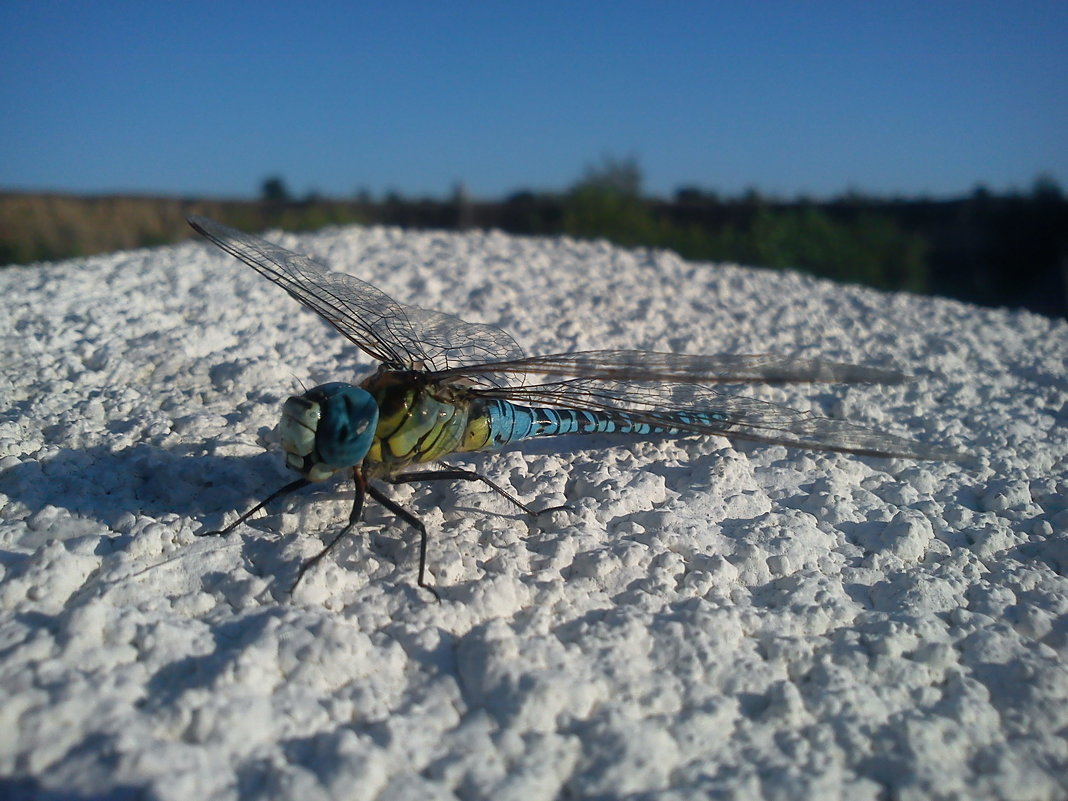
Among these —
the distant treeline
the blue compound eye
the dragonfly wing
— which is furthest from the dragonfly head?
the distant treeline

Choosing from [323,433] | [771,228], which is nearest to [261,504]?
[323,433]

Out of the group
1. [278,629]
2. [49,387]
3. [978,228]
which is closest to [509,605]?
[278,629]

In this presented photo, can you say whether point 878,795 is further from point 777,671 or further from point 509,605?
point 509,605

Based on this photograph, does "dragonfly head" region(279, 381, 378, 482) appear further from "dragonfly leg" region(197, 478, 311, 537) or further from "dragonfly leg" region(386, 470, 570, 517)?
"dragonfly leg" region(386, 470, 570, 517)

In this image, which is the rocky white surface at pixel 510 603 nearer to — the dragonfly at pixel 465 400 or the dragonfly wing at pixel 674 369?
the dragonfly at pixel 465 400

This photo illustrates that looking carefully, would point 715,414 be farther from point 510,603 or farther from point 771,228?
point 771,228

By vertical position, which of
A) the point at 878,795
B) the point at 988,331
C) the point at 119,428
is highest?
the point at 988,331

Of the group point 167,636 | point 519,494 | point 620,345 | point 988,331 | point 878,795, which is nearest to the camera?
point 878,795

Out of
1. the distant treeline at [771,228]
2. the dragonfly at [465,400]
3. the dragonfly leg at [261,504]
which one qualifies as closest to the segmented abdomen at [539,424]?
the dragonfly at [465,400]
